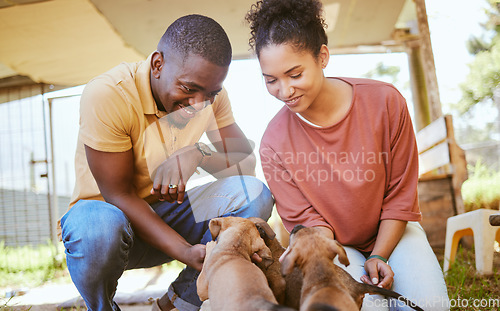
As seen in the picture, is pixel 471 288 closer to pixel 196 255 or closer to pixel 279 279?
pixel 279 279

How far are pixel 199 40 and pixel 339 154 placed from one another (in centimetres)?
98

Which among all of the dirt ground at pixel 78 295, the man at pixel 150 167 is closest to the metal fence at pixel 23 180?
the dirt ground at pixel 78 295

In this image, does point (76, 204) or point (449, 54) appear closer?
point (76, 204)

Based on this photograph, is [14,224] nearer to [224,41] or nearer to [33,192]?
[33,192]

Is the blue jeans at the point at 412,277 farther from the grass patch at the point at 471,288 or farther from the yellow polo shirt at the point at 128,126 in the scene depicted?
the yellow polo shirt at the point at 128,126

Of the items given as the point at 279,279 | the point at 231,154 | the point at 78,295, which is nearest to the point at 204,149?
the point at 231,154

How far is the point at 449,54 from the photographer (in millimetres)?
7305

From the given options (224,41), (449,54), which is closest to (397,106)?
(224,41)

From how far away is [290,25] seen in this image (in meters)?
2.36

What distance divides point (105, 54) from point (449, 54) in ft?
18.9

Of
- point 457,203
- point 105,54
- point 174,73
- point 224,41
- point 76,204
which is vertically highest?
point 105,54

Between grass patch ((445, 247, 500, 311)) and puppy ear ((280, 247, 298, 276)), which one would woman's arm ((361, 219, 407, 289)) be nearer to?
puppy ear ((280, 247, 298, 276))

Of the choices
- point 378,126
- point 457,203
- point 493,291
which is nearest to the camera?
point 378,126

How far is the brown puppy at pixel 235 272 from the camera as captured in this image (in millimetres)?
1698
